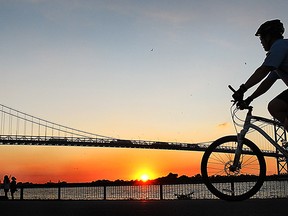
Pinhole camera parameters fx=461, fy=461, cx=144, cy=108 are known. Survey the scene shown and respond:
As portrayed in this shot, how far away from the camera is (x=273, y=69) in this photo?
17.0ft

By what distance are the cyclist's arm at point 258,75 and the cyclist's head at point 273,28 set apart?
0.45 meters

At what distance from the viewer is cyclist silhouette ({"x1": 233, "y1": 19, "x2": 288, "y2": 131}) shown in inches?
202

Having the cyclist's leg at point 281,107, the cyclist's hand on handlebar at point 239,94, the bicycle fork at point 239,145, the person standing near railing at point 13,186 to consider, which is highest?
the cyclist's hand on handlebar at point 239,94

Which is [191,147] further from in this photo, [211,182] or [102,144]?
[211,182]

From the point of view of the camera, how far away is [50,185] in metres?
22.4

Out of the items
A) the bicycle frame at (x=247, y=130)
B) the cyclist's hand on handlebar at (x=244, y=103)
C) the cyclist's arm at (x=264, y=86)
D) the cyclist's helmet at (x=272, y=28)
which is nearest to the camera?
the cyclist's helmet at (x=272, y=28)

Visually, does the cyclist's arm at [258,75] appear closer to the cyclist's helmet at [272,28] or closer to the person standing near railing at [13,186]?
the cyclist's helmet at [272,28]

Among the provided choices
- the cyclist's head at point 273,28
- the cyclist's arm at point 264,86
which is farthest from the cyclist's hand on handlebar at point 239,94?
the cyclist's head at point 273,28

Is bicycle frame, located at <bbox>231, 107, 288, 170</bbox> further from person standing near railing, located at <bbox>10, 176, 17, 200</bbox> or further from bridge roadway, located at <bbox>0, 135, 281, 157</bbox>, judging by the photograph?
bridge roadway, located at <bbox>0, 135, 281, 157</bbox>

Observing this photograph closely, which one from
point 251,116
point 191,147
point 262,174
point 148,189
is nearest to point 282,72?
point 251,116

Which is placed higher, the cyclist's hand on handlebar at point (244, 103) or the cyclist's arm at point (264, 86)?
the cyclist's arm at point (264, 86)

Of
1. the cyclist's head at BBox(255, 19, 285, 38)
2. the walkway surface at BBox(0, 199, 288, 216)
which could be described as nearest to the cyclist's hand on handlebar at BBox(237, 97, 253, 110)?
the cyclist's head at BBox(255, 19, 285, 38)

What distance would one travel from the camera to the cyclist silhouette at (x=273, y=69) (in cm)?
513

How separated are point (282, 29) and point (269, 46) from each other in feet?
0.81
